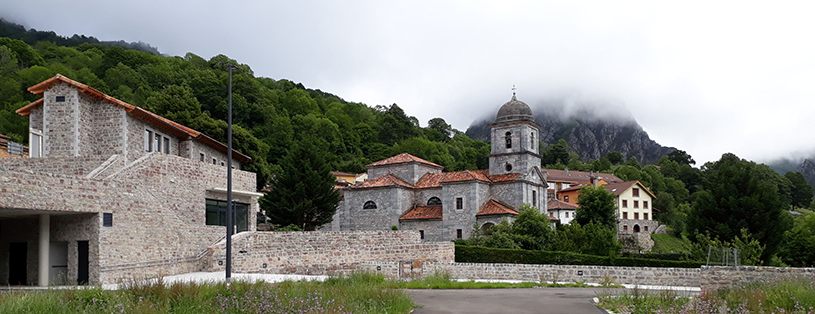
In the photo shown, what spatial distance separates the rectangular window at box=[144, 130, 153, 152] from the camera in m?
28.3

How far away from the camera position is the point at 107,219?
65.4ft

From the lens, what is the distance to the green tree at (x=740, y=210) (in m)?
41.1

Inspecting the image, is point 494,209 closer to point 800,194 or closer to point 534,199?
point 534,199

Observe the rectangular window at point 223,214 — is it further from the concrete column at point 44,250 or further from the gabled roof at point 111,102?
the concrete column at point 44,250

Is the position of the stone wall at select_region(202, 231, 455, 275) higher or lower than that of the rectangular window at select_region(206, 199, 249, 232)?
lower

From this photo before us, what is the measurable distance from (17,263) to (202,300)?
12.2m

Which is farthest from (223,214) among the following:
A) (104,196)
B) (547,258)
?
(547,258)

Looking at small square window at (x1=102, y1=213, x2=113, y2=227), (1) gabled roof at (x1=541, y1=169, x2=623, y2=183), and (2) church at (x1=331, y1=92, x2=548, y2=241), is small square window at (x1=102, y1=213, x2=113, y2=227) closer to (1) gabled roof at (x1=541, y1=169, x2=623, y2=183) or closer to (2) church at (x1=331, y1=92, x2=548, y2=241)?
(2) church at (x1=331, y1=92, x2=548, y2=241)

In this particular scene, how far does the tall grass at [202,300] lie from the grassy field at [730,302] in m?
4.86

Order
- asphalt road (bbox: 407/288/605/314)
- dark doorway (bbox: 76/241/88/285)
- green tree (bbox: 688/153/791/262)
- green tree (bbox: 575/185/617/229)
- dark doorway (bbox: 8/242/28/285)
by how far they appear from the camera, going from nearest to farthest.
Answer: asphalt road (bbox: 407/288/605/314) → dark doorway (bbox: 76/241/88/285) → dark doorway (bbox: 8/242/28/285) → green tree (bbox: 688/153/791/262) → green tree (bbox: 575/185/617/229)

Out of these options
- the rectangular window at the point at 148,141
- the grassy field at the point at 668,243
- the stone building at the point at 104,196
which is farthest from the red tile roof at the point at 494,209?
the grassy field at the point at 668,243

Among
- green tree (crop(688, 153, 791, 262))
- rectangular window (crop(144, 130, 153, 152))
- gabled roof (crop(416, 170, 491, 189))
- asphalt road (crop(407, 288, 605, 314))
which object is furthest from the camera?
gabled roof (crop(416, 170, 491, 189))

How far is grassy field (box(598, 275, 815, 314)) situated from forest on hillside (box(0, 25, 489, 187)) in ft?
105

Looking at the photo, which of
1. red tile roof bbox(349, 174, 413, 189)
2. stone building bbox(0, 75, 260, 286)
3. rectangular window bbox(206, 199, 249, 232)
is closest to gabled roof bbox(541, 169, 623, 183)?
red tile roof bbox(349, 174, 413, 189)
